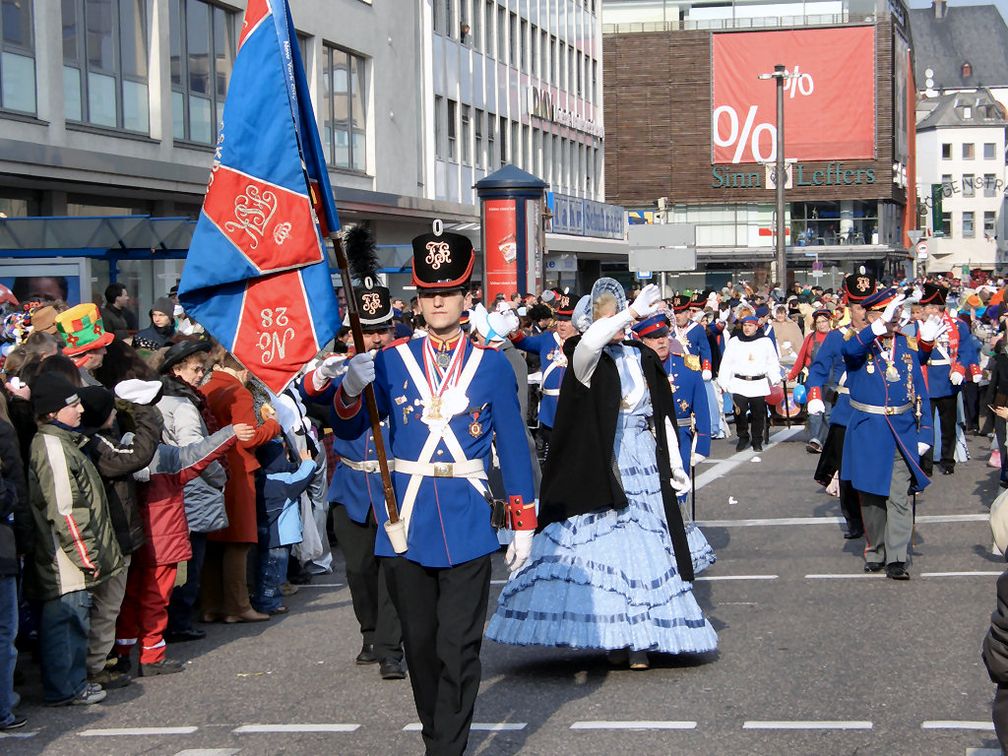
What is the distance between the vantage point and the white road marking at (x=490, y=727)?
7.34m

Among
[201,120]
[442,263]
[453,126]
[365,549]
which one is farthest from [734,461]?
[453,126]

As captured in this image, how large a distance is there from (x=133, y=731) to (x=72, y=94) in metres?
16.6

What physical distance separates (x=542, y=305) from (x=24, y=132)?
23.1 feet

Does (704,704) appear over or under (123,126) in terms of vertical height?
under

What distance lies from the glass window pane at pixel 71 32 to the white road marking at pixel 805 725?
1778 cm

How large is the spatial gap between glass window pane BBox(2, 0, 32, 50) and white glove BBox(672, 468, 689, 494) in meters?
14.5

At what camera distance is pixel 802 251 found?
258 ft

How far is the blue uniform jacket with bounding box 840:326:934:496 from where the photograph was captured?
1116 cm

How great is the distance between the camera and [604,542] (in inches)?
332

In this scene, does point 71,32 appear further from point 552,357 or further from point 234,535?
point 234,535

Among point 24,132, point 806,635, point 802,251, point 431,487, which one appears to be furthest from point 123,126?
point 802,251

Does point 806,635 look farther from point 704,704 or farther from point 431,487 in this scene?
point 431,487

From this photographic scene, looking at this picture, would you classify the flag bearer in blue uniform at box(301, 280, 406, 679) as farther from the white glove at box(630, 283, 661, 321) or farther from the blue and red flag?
the blue and red flag

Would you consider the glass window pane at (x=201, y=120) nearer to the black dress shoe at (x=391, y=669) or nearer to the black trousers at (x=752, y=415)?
the black trousers at (x=752, y=415)
